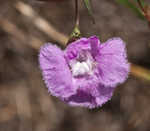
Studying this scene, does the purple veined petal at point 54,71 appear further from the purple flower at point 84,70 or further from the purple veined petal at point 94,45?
the purple veined petal at point 94,45

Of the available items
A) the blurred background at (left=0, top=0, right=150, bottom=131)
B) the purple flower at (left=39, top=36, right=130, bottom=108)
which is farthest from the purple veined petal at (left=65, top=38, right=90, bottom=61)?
the blurred background at (left=0, top=0, right=150, bottom=131)

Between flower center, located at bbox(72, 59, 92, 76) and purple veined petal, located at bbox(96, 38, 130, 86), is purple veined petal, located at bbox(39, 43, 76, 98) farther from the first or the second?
purple veined petal, located at bbox(96, 38, 130, 86)

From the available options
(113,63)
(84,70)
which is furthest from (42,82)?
(113,63)

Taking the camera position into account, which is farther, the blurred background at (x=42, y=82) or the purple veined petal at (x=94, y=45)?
the blurred background at (x=42, y=82)

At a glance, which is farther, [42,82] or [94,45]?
[42,82]

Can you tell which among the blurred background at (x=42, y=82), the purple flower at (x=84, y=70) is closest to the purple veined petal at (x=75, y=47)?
the purple flower at (x=84, y=70)

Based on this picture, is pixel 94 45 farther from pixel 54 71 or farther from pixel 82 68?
pixel 54 71

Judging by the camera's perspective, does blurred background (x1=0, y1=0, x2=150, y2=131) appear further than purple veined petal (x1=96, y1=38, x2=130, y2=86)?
Yes

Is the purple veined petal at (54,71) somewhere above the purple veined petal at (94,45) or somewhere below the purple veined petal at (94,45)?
below
